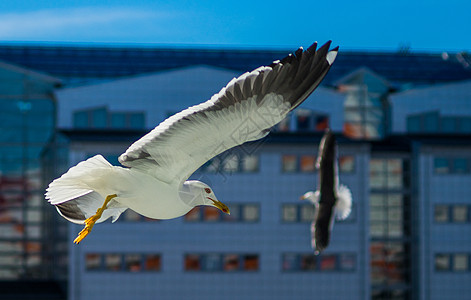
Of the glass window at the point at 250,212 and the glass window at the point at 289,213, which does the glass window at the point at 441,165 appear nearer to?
the glass window at the point at 289,213

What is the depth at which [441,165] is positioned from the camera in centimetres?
4878

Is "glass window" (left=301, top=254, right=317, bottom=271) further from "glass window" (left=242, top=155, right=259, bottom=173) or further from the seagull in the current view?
the seagull

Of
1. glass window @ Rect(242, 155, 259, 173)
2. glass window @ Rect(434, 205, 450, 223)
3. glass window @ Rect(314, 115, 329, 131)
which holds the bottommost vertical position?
glass window @ Rect(434, 205, 450, 223)

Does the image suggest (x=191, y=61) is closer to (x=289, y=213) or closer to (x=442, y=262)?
(x=289, y=213)

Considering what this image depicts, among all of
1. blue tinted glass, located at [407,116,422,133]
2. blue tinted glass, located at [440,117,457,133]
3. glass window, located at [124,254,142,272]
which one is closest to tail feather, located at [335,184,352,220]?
glass window, located at [124,254,142,272]

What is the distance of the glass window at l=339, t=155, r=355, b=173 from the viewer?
1873 inches

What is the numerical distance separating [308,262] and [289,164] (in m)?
6.23

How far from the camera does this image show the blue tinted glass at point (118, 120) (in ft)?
152

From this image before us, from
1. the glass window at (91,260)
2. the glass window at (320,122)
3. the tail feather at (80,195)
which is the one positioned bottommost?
the glass window at (91,260)

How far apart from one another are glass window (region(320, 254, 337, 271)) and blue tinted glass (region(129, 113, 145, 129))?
14.0 m

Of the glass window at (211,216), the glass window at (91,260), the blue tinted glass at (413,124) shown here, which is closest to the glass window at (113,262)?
the glass window at (91,260)

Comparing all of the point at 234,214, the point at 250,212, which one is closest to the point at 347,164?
the point at 250,212

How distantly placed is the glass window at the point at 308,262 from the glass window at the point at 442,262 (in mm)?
8396

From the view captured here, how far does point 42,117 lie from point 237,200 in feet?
46.2
